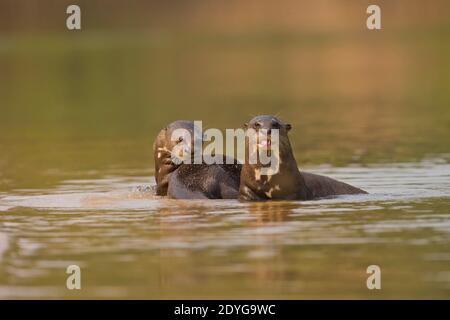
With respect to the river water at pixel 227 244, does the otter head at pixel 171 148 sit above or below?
above

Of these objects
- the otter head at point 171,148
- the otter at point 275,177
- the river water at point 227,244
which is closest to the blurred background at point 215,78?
the otter head at point 171,148

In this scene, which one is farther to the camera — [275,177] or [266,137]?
[275,177]

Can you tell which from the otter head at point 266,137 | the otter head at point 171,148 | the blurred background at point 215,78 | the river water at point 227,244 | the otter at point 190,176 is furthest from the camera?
the blurred background at point 215,78

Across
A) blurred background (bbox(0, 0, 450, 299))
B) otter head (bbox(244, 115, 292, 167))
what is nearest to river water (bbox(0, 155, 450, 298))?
blurred background (bbox(0, 0, 450, 299))

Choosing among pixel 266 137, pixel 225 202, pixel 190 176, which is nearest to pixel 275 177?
pixel 266 137

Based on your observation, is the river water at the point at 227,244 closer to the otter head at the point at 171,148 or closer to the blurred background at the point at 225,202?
the blurred background at the point at 225,202

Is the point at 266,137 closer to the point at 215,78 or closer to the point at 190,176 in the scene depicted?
the point at 190,176

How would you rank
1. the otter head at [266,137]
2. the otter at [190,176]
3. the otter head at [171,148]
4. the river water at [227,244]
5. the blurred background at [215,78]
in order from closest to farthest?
1. the river water at [227,244]
2. the otter head at [266,137]
3. the otter at [190,176]
4. the otter head at [171,148]
5. the blurred background at [215,78]

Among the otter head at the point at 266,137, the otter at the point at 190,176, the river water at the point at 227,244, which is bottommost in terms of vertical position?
the river water at the point at 227,244

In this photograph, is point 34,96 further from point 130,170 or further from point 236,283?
point 236,283

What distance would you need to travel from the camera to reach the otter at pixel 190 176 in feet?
63.0

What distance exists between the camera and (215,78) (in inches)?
2109

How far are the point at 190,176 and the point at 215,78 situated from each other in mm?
34274

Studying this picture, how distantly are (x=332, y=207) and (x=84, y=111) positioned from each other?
884 inches
